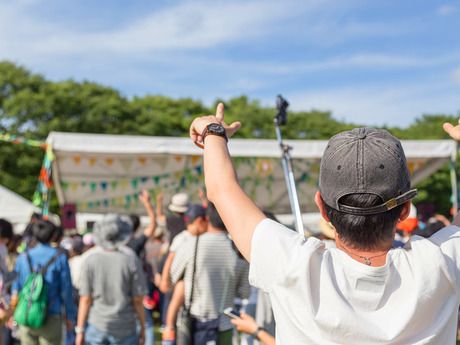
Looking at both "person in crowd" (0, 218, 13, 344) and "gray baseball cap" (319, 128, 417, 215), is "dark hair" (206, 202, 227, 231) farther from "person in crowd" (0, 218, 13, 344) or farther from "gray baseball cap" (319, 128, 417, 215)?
"gray baseball cap" (319, 128, 417, 215)

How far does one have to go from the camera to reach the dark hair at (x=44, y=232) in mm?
4695

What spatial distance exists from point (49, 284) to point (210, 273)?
4.28ft

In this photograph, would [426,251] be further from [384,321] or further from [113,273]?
[113,273]

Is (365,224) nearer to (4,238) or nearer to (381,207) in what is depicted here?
(381,207)

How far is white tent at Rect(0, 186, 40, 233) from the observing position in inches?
619

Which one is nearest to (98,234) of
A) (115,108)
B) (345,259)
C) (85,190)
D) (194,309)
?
(194,309)

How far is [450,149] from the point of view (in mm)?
10688

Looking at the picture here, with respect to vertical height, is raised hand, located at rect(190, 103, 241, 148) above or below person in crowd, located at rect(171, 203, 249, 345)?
above

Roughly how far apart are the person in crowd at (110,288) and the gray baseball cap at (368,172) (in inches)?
133

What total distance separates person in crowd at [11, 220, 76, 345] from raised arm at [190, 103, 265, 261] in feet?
→ 11.5

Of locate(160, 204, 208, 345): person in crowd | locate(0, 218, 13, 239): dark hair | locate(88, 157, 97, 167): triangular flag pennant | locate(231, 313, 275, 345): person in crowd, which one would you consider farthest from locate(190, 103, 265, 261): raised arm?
locate(88, 157, 97, 167): triangular flag pennant

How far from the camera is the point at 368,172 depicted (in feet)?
4.35

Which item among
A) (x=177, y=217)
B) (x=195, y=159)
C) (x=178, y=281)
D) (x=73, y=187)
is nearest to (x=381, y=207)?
(x=178, y=281)

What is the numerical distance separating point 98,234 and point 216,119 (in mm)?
3196
